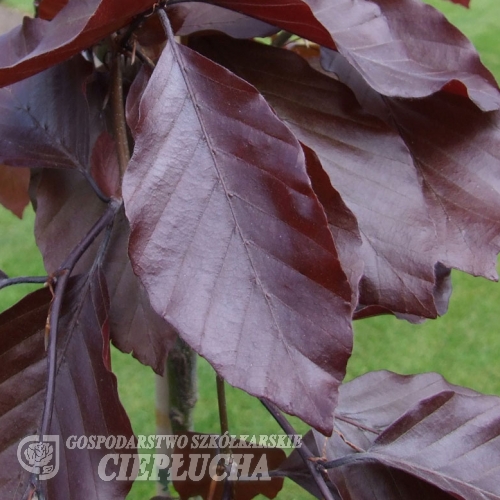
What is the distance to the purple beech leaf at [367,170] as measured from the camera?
0.38 m

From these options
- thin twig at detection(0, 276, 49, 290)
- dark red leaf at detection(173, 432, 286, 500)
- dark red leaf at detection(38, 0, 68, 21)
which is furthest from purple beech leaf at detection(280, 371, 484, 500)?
dark red leaf at detection(38, 0, 68, 21)

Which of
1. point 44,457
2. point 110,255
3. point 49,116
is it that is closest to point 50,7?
point 49,116

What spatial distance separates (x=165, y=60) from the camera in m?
0.34

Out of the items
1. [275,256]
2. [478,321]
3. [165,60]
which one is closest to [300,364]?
[275,256]

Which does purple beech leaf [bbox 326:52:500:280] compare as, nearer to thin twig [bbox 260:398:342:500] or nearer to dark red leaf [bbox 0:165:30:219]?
thin twig [bbox 260:398:342:500]

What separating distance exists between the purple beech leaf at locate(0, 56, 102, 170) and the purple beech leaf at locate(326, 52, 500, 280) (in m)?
0.23

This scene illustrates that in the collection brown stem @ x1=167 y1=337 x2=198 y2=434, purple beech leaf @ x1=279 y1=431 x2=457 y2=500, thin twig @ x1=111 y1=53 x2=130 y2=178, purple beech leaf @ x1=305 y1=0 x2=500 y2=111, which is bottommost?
brown stem @ x1=167 y1=337 x2=198 y2=434

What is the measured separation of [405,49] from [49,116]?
26cm

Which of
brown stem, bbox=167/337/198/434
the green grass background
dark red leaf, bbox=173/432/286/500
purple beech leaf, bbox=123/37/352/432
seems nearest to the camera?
purple beech leaf, bbox=123/37/352/432

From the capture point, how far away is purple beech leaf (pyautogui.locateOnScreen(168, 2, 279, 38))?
0.46 metres

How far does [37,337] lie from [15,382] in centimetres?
3

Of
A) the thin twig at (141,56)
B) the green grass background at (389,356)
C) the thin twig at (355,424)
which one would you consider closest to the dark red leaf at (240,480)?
the thin twig at (355,424)

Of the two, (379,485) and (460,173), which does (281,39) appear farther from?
(379,485)

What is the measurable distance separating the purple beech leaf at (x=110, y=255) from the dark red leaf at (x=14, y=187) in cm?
15
